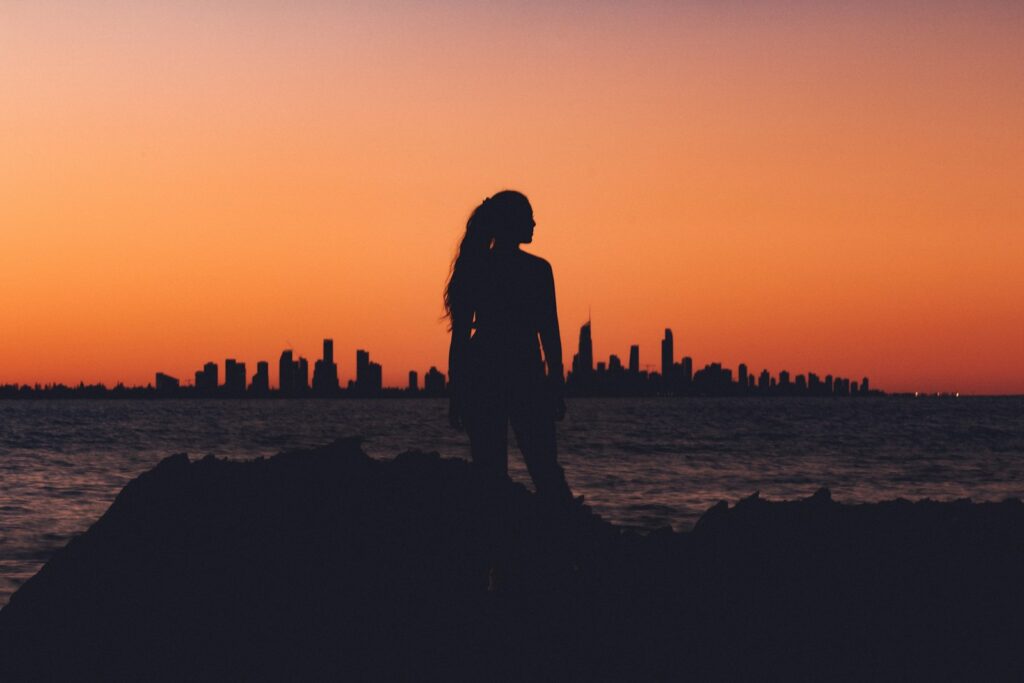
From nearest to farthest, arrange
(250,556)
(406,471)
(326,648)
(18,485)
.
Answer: (326,648) < (250,556) < (406,471) < (18,485)

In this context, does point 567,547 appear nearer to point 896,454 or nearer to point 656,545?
point 656,545

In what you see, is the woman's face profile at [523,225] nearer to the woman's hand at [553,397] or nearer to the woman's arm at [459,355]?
the woman's arm at [459,355]

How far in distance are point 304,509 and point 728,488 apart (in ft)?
91.8

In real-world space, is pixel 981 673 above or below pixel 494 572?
below

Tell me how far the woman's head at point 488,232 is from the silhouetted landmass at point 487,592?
125cm

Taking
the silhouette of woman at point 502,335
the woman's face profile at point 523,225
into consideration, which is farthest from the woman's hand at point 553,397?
the woman's face profile at point 523,225

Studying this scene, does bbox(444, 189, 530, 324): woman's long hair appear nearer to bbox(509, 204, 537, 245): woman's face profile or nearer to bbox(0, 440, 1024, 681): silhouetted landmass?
bbox(509, 204, 537, 245): woman's face profile

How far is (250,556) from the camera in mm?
8227

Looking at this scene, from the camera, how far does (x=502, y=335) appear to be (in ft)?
22.5

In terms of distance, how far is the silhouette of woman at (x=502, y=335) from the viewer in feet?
22.4

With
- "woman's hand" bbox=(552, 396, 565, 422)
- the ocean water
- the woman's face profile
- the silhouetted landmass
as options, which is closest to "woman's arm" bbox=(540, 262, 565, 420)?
"woman's hand" bbox=(552, 396, 565, 422)

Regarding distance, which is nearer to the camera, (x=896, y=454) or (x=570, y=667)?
(x=570, y=667)

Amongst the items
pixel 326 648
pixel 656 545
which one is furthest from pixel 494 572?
pixel 656 545

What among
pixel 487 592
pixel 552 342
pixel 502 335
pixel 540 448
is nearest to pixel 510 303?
pixel 502 335
